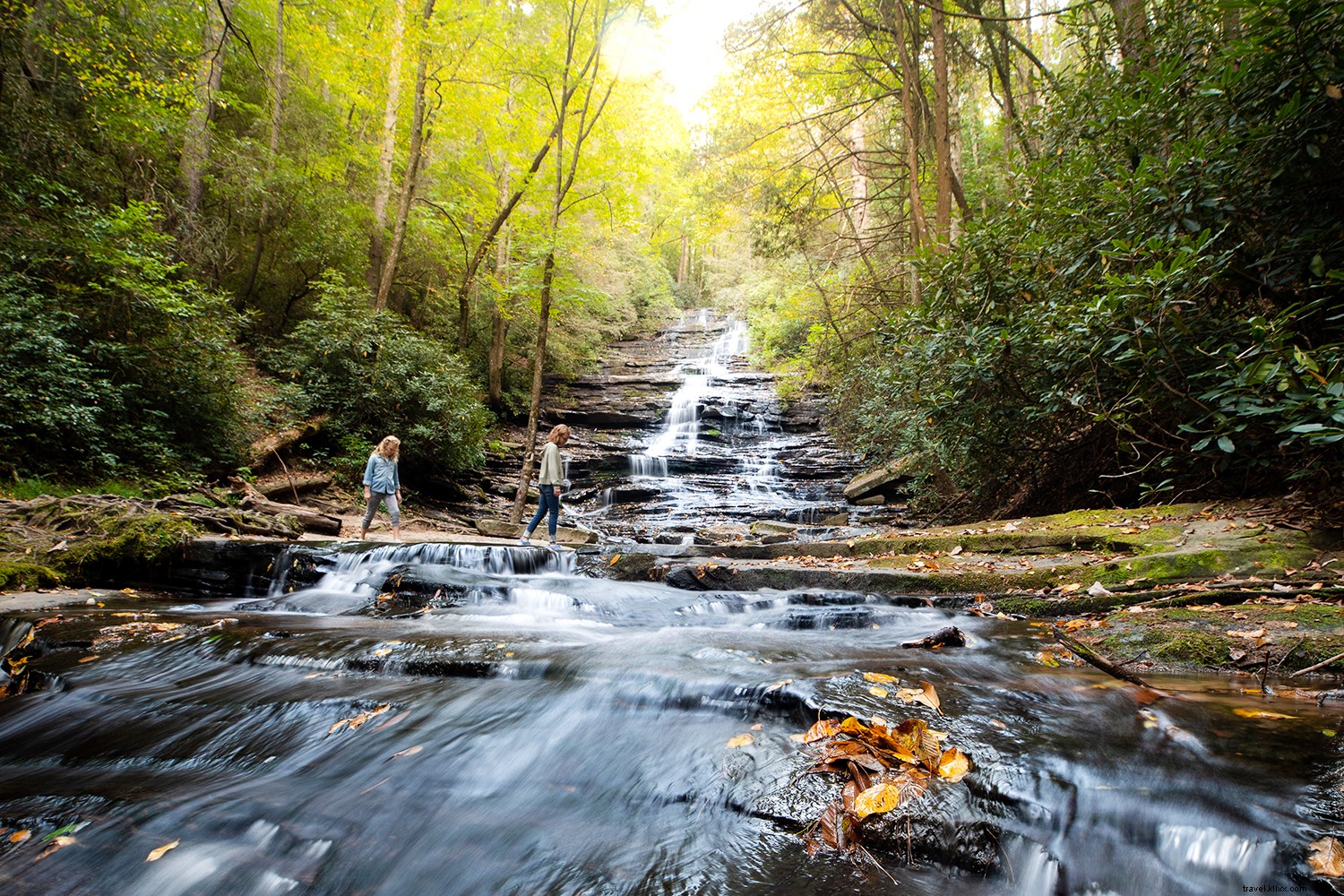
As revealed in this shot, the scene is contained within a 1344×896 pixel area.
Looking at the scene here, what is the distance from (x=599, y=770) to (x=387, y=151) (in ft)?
54.5

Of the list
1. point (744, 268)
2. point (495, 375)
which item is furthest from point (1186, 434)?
point (744, 268)

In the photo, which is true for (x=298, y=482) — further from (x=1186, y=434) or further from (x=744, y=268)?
(x=744, y=268)

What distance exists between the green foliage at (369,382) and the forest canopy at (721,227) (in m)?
0.07

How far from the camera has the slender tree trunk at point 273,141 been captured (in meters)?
13.5

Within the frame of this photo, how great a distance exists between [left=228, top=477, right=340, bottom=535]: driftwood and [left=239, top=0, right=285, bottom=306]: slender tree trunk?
6906 mm

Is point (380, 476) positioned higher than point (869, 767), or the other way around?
point (380, 476)

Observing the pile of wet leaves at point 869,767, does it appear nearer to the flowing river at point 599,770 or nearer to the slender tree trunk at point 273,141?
the flowing river at point 599,770

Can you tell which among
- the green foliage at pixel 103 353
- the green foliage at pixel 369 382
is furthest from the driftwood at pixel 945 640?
the green foliage at pixel 369 382

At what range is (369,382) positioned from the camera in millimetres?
13117

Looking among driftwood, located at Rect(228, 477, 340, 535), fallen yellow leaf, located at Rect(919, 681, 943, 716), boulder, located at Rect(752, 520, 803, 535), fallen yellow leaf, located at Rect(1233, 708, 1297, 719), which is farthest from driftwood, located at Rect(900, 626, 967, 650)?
driftwood, located at Rect(228, 477, 340, 535)

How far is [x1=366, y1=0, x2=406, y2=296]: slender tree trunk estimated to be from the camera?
14133mm

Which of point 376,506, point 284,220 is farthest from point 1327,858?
point 284,220

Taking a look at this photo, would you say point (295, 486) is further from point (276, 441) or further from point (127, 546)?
point (127, 546)

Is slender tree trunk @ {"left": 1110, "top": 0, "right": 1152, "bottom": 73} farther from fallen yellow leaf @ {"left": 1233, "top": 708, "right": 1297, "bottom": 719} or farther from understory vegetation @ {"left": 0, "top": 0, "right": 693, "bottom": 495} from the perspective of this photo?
understory vegetation @ {"left": 0, "top": 0, "right": 693, "bottom": 495}
